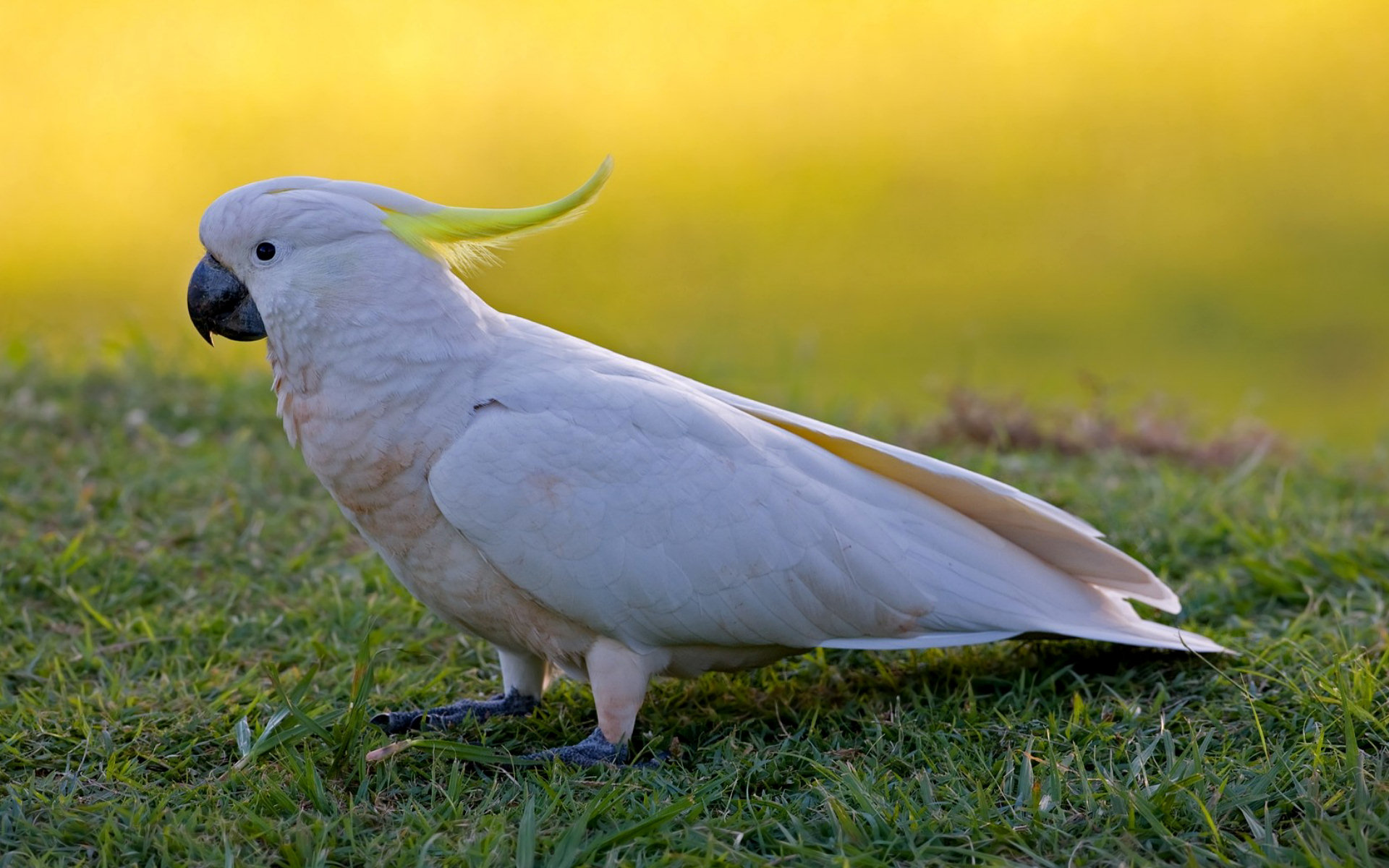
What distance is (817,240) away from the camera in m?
9.91

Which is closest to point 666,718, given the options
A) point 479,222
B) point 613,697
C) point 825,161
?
point 613,697

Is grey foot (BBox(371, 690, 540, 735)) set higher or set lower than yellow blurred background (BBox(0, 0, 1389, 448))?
lower

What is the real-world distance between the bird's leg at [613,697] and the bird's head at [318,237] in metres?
0.90

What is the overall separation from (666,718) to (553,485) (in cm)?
71

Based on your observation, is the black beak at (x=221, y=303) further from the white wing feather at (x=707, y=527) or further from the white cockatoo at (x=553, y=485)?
the white wing feather at (x=707, y=527)

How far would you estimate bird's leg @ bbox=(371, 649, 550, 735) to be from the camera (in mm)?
2857

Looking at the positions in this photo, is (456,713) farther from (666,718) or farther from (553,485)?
(553,485)

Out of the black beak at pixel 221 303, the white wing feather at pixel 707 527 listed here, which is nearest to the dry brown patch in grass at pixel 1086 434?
the white wing feather at pixel 707 527

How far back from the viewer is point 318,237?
2.66m

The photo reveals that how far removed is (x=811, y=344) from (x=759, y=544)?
3.25m

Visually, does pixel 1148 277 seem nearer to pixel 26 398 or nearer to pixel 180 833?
pixel 26 398

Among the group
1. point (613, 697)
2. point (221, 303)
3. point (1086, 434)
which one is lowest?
point (613, 697)

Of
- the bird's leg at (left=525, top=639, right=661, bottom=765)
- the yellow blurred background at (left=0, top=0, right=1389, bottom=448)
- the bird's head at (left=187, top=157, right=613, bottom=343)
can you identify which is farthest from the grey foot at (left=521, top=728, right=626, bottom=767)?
the yellow blurred background at (left=0, top=0, right=1389, bottom=448)

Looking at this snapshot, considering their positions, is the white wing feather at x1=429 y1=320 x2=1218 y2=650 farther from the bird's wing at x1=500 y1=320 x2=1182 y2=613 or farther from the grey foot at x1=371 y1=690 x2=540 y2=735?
the grey foot at x1=371 y1=690 x2=540 y2=735
